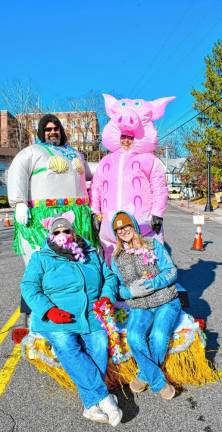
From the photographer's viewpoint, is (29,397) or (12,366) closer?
(29,397)

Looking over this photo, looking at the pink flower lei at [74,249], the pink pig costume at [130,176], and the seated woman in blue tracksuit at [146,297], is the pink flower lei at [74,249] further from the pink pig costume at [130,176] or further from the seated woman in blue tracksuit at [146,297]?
the pink pig costume at [130,176]

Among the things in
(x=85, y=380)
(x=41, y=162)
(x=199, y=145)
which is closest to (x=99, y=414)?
(x=85, y=380)

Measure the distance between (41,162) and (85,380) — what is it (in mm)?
1773

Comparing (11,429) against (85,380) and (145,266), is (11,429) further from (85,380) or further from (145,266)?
(145,266)

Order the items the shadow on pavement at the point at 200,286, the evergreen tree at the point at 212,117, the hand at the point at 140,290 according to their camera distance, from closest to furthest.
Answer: the hand at the point at 140,290
the shadow on pavement at the point at 200,286
the evergreen tree at the point at 212,117

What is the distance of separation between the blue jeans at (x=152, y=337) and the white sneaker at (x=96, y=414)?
396 mm

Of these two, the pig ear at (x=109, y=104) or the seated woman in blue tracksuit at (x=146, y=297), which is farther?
the pig ear at (x=109, y=104)

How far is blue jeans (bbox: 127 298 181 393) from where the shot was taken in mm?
2795

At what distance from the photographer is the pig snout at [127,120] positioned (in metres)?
3.91

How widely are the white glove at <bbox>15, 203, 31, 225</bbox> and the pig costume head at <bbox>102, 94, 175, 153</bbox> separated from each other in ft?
3.53

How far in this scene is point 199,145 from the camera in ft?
97.8

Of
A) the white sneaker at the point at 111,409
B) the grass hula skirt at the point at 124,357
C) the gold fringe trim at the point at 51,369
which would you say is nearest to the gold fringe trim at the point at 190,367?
the grass hula skirt at the point at 124,357

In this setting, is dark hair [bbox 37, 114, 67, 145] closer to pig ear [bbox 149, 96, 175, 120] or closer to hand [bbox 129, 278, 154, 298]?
pig ear [bbox 149, 96, 175, 120]

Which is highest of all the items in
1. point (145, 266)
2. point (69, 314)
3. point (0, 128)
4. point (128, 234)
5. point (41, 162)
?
point (0, 128)
